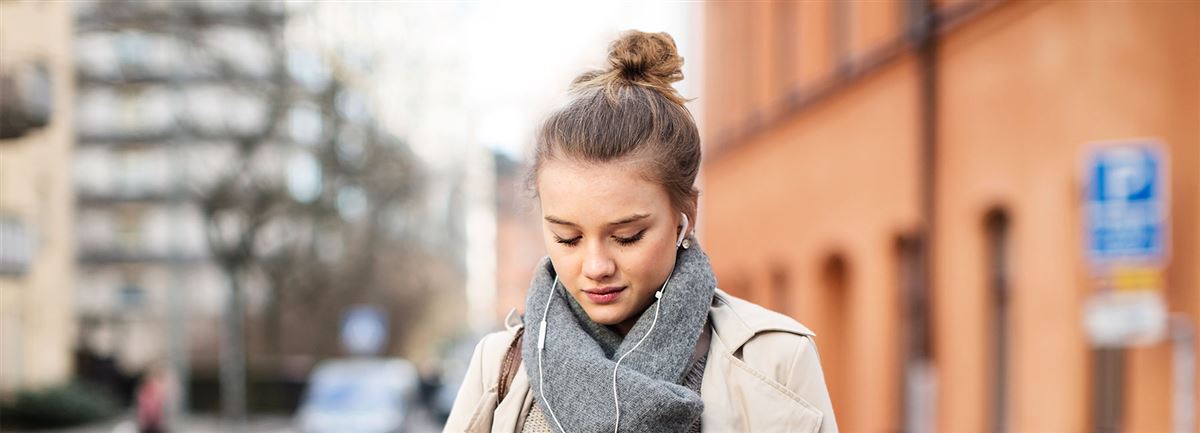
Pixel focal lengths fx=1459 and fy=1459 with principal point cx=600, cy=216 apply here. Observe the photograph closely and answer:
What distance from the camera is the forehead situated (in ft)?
8.16

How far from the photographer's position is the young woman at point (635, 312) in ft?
8.16

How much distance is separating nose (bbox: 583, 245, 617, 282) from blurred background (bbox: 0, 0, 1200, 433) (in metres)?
0.30

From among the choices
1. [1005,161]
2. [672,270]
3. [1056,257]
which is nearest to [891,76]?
[1005,161]

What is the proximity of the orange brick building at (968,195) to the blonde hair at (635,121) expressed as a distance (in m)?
7.66

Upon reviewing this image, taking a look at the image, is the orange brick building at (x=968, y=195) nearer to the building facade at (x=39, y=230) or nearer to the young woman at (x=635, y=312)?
the young woman at (x=635, y=312)

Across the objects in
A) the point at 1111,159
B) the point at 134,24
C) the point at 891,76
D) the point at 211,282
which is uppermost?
the point at 134,24

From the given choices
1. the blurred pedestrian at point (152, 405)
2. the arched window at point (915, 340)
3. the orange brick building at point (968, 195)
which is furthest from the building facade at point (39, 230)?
the arched window at point (915, 340)

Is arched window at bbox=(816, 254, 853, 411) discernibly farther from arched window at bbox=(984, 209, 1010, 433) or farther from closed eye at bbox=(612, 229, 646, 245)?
closed eye at bbox=(612, 229, 646, 245)

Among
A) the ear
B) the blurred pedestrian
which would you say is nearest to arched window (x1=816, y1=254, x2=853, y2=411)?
the blurred pedestrian

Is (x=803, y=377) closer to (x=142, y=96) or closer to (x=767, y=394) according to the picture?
(x=767, y=394)

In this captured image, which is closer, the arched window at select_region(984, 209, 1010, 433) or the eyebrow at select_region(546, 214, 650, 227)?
the eyebrow at select_region(546, 214, 650, 227)

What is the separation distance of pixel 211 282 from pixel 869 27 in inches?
2504

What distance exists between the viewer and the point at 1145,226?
28.6 ft

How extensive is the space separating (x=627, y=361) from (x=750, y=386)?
0.22m
